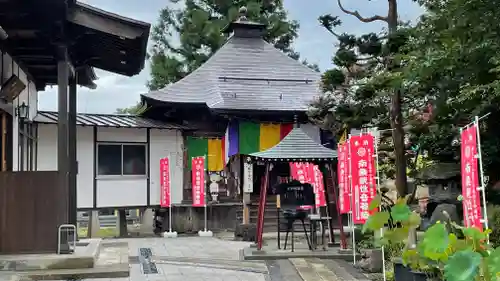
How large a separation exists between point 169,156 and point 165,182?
1274mm

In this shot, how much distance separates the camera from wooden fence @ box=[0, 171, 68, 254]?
752 cm

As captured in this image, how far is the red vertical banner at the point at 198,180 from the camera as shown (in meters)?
15.4

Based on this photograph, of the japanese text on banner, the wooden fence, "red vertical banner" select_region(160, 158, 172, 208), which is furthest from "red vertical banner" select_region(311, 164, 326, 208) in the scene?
the wooden fence

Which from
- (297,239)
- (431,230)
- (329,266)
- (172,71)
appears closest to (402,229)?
(431,230)

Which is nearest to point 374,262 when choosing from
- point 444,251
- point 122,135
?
point 444,251

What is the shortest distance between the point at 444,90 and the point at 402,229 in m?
4.83

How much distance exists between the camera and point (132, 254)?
426 inches

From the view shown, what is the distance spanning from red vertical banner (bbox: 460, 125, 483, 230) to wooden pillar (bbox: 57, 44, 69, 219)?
17.0 ft

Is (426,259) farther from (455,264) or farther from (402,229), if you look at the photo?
(455,264)

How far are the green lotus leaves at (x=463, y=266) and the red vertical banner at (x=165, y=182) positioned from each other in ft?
41.4

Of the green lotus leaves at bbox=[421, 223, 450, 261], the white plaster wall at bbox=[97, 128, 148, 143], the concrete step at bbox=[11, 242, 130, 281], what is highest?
the white plaster wall at bbox=[97, 128, 148, 143]

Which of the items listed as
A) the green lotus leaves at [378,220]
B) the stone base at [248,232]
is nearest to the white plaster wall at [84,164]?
the stone base at [248,232]

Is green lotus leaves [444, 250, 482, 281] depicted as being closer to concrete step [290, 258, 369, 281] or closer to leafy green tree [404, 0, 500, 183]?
leafy green tree [404, 0, 500, 183]

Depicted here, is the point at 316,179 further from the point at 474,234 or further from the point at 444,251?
the point at 474,234
